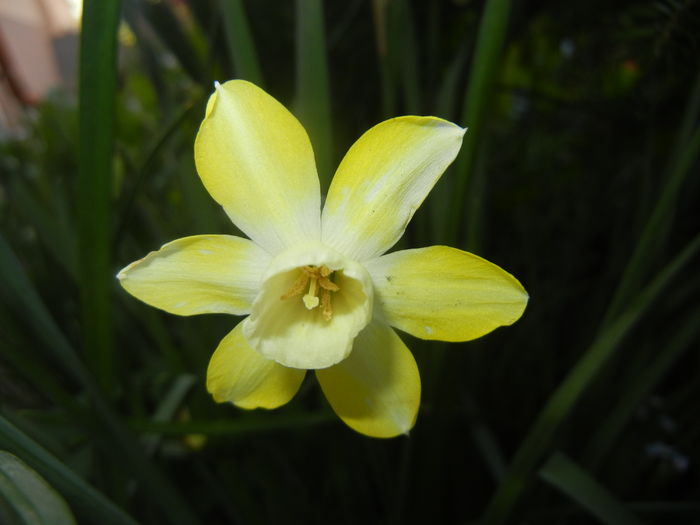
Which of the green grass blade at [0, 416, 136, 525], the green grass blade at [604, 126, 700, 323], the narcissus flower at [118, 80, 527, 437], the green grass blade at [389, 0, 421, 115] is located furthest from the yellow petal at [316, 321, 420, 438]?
the green grass blade at [389, 0, 421, 115]

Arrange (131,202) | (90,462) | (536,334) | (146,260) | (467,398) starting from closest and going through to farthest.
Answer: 1. (146,260)
2. (131,202)
3. (90,462)
4. (467,398)
5. (536,334)

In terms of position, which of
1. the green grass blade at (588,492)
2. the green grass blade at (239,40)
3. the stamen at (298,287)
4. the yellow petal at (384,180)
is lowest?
the green grass blade at (588,492)

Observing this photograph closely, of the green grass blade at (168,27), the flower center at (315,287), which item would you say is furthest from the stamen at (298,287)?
the green grass blade at (168,27)

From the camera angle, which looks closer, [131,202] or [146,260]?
[146,260]

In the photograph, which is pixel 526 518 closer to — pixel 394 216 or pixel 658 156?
pixel 394 216

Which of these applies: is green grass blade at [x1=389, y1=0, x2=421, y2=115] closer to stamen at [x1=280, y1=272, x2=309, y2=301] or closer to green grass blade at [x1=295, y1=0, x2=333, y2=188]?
green grass blade at [x1=295, y1=0, x2=333, y2=188]

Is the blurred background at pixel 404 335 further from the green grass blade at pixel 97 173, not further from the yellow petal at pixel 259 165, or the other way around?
the yellow petal at pixel 259 165

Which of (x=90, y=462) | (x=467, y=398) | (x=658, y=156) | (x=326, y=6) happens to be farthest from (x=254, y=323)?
(x=658, y=156)
